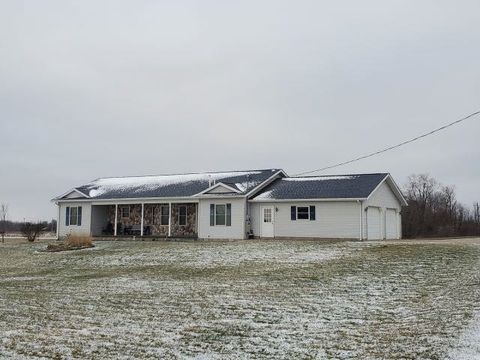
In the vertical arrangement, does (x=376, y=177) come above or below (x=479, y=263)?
above

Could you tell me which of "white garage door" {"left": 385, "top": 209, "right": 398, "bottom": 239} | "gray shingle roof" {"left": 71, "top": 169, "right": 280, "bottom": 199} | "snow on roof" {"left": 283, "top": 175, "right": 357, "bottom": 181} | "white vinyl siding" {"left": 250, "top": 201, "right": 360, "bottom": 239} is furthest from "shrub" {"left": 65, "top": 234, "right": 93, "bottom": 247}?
"white garage door" {"left": 385, "top": 209, "right": 398, "bottom": 239}

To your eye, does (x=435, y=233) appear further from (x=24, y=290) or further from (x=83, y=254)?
(x=24, y=290)

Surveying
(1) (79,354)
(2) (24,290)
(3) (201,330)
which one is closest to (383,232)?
(2) (24,290)

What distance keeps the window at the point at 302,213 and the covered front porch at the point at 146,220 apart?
6.82 m

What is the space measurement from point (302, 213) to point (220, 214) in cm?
508

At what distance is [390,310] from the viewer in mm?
11297

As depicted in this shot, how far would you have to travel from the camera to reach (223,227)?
32656mm

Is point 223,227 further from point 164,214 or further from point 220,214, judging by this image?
point 164,214

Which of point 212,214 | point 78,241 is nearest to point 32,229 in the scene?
point 78,241

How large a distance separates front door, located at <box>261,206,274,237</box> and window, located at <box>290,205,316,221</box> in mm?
1262

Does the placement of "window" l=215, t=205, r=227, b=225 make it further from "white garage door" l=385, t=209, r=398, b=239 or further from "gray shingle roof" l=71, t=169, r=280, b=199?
"white garage door" l=385, t=209, r=398, b=239

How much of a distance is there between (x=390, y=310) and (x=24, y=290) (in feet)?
33.2

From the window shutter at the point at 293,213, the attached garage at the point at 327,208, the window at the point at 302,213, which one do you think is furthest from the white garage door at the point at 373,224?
the window shutter at the point at 293,213

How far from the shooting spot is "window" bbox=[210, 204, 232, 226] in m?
32.7
